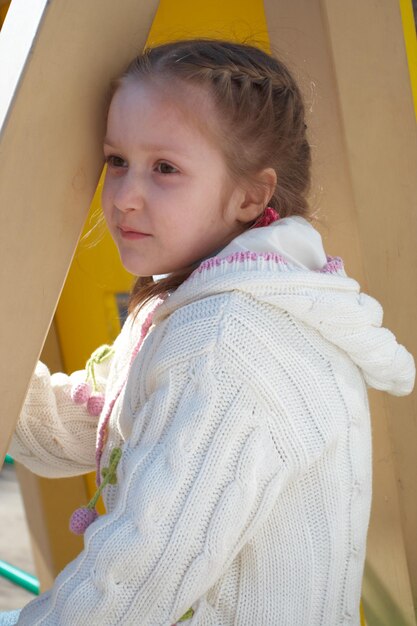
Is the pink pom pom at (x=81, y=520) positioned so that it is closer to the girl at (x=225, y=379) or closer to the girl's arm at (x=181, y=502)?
the girl at (x=225, y=379)

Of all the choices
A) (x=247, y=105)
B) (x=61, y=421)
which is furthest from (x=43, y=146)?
(x=61, y=421)

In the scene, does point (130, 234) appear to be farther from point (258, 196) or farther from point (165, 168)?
point (258, 196)

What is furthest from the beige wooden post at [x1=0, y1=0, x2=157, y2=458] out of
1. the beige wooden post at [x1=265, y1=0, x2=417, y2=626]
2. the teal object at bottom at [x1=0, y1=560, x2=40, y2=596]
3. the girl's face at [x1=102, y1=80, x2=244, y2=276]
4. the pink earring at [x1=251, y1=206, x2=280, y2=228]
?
the teal object at bottom at [x1=0, y1=560, x2=40, y2=596]

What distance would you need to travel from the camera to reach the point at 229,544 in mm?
1229

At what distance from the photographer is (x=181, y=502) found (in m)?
1.21

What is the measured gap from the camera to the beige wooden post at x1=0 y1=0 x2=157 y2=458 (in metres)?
1.23

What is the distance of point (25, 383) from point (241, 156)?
50 cm

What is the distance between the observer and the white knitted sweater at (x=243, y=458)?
1211 millimetres

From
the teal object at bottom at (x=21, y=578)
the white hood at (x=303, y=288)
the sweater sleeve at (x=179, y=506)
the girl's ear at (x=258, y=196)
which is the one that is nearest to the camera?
the sweater sleeve at (x=179, y=506)

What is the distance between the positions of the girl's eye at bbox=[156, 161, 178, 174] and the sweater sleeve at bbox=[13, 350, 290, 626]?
1.06 ft

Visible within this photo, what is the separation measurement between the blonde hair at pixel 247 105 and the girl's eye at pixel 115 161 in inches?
4.2

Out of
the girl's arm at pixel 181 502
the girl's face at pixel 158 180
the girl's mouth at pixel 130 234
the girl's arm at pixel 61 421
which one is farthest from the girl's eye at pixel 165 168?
the girl's arm at pixel 61 421

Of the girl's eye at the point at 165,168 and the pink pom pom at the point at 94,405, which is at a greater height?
the girl's eye at the point at 165,168

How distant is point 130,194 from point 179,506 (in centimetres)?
49
